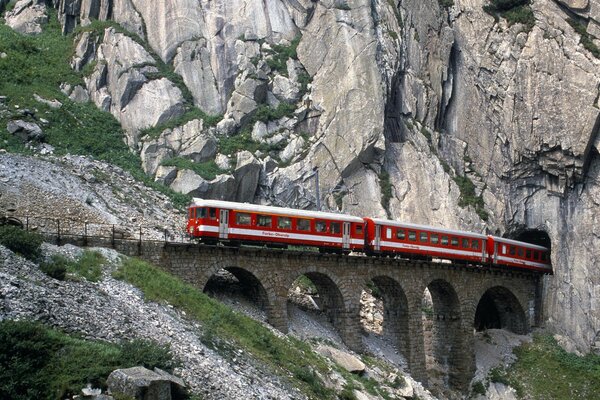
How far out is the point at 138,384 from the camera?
60.0ft

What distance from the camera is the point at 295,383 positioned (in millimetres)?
26938

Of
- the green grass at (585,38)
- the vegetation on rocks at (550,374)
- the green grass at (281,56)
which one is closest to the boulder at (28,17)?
the green grass at (281,56)

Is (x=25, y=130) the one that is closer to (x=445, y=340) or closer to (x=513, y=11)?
(x=445, y=340)

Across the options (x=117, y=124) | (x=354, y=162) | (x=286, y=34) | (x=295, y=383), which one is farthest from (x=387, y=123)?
(x=295, y=383)

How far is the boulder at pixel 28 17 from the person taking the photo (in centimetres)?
5903

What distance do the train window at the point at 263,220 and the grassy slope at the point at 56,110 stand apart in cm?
962

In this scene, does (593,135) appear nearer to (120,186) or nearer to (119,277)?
(120,186)

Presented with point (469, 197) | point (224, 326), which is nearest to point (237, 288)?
point (224, 326)

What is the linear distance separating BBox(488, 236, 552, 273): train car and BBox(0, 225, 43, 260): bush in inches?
1225

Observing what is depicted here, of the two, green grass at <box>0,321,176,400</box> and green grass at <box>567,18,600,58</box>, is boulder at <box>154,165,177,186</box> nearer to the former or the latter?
green grass at <box>0,321,176,400</box>

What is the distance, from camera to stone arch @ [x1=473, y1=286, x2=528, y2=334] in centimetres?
5156

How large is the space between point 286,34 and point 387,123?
10.6 metres

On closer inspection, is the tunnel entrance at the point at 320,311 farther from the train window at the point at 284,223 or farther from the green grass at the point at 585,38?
the green grass at the point at 585,38

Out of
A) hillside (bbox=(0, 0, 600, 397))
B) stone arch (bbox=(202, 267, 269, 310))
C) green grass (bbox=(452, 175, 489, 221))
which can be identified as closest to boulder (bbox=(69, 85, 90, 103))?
hillside (bbox=(0, 0, 600, 397))
